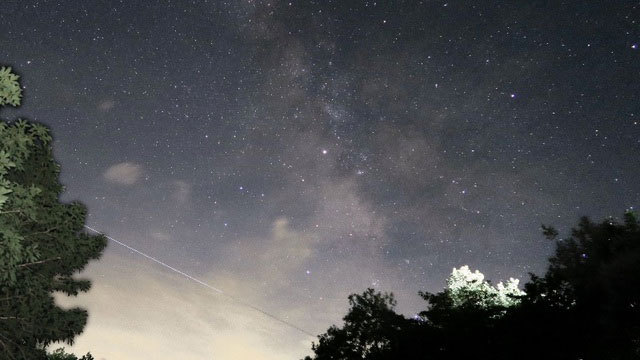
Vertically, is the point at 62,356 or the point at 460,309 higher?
the point at 460,309

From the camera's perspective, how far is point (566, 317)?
16.3 m

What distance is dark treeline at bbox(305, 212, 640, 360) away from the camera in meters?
13.9

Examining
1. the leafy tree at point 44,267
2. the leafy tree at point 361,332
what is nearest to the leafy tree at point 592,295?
the leafy tree at point 361,332

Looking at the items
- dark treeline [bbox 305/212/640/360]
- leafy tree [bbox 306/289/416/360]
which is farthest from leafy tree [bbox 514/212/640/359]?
leafy tree [bbox 306/289/416/360]

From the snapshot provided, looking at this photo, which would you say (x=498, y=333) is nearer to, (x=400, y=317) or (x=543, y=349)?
(x=543, y=349)

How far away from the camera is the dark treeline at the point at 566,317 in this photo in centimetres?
1395

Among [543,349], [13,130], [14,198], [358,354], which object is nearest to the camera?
[13,130]

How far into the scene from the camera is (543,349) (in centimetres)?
1608

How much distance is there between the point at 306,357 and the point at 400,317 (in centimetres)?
978

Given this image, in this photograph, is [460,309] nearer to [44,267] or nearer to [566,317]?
→ [566,317]

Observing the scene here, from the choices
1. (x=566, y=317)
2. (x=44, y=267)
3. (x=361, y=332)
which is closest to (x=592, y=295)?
(x=566, y=317)

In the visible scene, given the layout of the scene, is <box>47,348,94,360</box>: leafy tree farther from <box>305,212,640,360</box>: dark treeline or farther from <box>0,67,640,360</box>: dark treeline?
<box>305,212,640,360</box>: dark treeline

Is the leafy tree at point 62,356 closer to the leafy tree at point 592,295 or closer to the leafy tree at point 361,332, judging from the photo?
the leafy tree at point 361,332

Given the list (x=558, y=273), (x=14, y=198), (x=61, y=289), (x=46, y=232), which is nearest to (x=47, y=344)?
(x=61, y=289)
